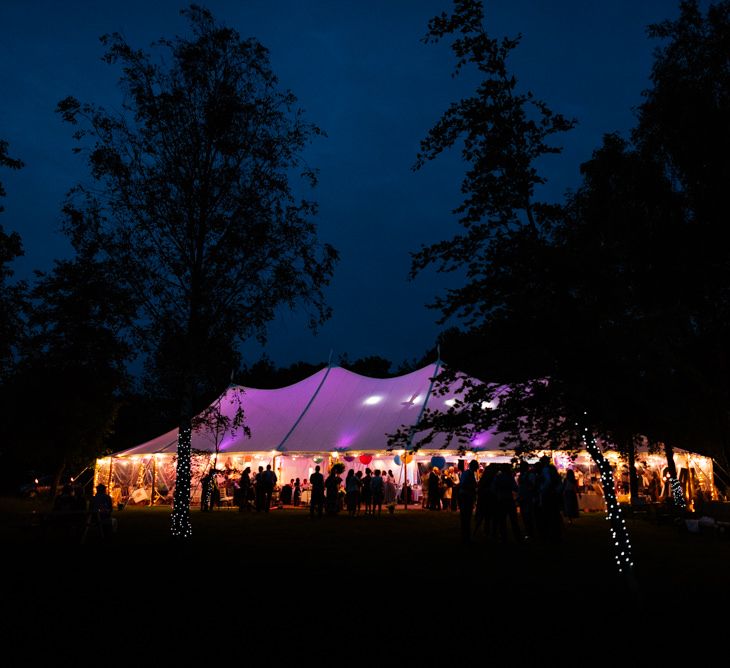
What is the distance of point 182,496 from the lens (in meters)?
10.9

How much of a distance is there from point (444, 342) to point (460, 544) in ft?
19.8

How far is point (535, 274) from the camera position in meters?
4.77

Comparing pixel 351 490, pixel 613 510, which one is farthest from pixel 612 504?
pixel 351 490

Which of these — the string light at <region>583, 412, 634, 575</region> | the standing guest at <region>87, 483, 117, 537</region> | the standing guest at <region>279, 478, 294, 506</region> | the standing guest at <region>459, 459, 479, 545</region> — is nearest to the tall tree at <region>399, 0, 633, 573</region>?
the string light at <region>583, 412, 634, 575</region>

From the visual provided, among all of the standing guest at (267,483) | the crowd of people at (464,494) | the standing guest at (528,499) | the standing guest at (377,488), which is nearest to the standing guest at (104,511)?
the crowd of people at (464,494)

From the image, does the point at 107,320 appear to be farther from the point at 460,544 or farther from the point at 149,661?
the point at 149,661

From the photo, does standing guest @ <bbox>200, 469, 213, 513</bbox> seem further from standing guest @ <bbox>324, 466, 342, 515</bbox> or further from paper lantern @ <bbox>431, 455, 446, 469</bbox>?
paper lantern @ <bbox>431, 455, 446, 469</bbox>

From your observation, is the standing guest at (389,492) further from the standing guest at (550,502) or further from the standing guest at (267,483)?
the standing guest at (550,502)

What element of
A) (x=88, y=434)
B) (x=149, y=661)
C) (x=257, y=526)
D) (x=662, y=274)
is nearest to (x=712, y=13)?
(x=662, y=274)

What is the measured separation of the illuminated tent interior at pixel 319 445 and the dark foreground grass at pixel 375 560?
6.86 m

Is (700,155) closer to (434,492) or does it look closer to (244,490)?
(434,492)

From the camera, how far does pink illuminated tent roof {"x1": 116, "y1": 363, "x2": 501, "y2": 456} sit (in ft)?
65.8

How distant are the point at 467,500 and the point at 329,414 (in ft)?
39.0

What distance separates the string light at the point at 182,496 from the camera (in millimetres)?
10602
